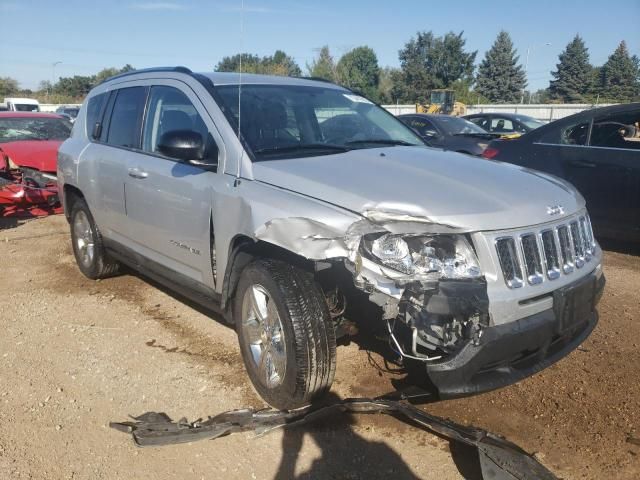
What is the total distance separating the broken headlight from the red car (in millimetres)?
7130

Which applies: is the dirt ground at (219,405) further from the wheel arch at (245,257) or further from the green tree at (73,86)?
the green tree at (73,86)

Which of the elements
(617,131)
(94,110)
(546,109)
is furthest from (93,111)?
(546,109)

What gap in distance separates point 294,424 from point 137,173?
228cm

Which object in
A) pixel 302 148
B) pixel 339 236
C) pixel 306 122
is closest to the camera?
pixel 339 236

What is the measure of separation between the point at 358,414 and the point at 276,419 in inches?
19.2

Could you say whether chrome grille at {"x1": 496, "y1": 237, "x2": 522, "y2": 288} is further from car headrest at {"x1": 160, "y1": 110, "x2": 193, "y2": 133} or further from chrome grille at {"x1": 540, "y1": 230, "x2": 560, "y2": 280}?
car headrest at {"x1": 160, "y1": 110, "x2": 193, "y2": 133}

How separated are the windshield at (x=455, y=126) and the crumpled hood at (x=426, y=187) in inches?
293

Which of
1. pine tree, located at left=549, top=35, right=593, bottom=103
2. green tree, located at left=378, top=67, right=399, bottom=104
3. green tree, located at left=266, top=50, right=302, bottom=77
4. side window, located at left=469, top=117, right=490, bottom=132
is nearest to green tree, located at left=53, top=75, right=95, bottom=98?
green tree, located at left=266, top=50, right=302, bottom=77

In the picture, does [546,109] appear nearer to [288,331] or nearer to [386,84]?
[288,331]

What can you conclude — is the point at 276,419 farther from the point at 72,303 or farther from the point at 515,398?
the point at 72,303

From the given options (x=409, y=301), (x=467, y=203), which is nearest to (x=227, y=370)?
(x=409, y=301)

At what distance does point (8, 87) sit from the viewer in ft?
242

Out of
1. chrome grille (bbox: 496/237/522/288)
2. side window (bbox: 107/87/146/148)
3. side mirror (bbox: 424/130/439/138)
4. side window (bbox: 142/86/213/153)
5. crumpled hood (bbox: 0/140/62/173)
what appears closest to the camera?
chrome grille (bbox: 496/237/522/288)

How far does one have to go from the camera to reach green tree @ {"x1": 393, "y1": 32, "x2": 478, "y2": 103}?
224 ft
